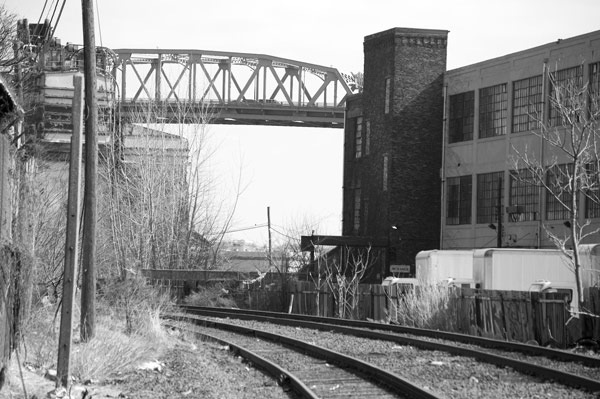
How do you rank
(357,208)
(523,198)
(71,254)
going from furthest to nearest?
(357,208), (523,198), (71,254)

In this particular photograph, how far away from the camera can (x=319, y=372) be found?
53.4ft

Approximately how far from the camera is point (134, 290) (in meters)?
23.8

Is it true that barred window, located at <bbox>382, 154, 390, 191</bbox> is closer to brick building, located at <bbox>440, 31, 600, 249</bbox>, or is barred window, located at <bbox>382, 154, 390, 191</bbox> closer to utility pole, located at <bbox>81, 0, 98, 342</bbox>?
brick building, located at <bbox>440, 31, 600, 249</bbox>

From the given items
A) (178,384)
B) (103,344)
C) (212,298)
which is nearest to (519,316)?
(103,344)

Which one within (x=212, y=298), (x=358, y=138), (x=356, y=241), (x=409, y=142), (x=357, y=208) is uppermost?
(x=358, y=138)

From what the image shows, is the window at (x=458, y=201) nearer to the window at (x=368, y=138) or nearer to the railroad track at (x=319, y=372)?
the window at (x=368, y=138)

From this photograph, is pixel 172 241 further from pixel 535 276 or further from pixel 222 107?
pixel 222 107

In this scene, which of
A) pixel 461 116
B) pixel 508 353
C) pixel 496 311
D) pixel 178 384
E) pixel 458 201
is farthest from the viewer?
pixel 461 116

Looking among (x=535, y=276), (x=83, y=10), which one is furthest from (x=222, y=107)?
(x=83, y=10)

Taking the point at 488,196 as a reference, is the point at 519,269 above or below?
below

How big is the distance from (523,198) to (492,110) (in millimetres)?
5705

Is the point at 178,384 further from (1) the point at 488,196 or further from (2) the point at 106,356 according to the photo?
(1) the point at 488,196

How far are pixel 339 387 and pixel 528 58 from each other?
38.8m

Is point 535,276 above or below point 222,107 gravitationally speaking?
below
